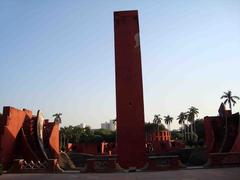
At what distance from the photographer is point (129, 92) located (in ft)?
75.2

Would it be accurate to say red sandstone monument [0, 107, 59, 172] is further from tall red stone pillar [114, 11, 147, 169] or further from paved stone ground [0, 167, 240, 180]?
tall red stone pillar [114, 11, 147, 169]

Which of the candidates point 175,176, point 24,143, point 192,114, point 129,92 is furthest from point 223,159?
point 192,114

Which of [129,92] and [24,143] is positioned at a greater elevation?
[129,92]

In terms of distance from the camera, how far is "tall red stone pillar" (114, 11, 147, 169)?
2227cm

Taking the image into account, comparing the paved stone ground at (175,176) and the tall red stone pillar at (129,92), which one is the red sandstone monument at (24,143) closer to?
the paved stone ground at (175,176)

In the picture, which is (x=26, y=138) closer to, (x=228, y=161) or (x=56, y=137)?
(x=56, y=137)

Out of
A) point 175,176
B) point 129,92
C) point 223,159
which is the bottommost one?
point 175,176

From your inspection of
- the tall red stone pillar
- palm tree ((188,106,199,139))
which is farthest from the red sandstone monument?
palm tree ((188,106,199,139))

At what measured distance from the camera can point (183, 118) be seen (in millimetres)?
79875

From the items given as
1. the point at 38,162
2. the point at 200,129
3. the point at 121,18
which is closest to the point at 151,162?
the point at 38,162

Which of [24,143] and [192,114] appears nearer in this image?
[24,143]

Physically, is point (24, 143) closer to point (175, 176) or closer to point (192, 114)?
point (175, 176)

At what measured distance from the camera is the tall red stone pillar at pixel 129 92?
22266 mm

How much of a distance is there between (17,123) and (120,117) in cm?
862
